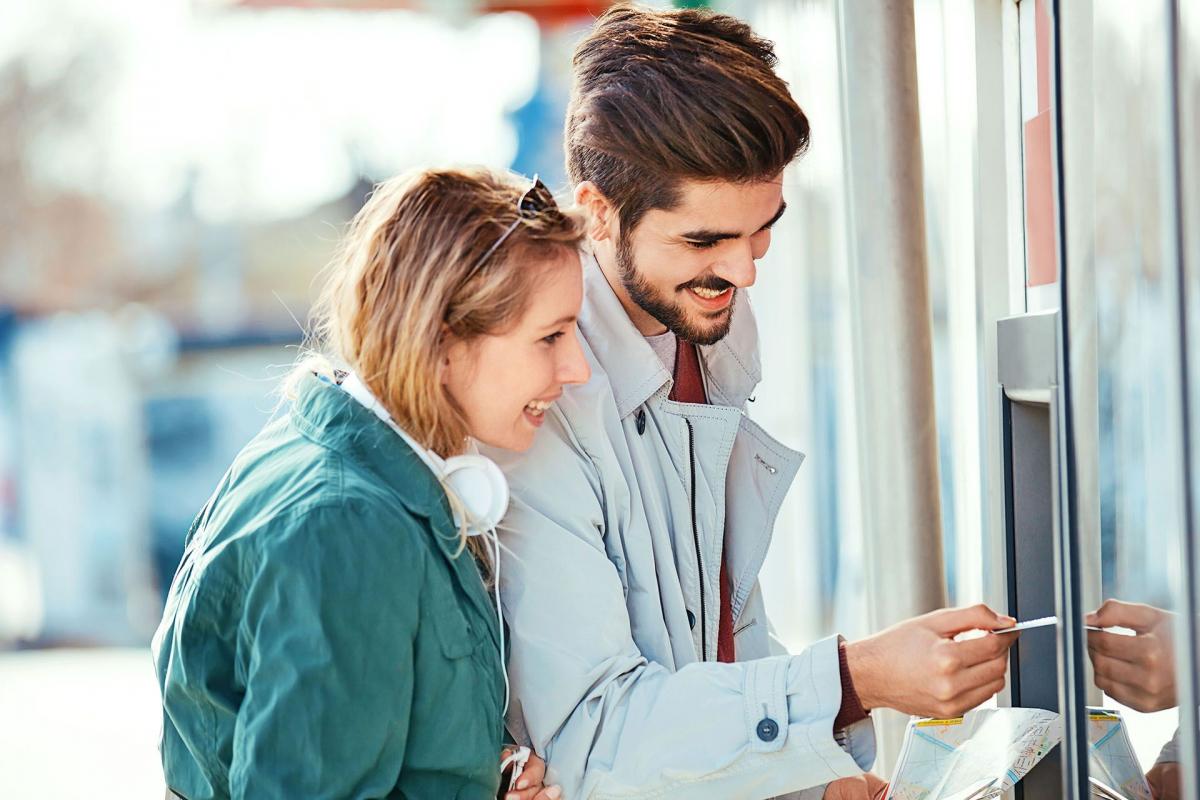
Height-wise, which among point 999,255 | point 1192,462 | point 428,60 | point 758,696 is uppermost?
point 428,60

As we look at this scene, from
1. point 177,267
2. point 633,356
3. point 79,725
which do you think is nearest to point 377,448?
point 633,356

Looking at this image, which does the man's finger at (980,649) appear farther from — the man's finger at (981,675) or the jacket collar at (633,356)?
the jacket collar at (633,356)

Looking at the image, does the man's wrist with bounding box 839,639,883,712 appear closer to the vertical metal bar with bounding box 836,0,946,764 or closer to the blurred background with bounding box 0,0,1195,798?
the vertical metal bar with bounding box 836,0,946,764

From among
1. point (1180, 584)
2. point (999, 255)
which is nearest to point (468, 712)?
point (1180, 584)

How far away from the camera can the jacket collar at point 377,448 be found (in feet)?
4.30

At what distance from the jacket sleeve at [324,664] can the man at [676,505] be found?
0.83ft

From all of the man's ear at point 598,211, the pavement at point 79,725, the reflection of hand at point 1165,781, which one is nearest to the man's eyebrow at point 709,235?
the man's ear at point 598,211

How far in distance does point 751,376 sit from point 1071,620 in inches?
32.1

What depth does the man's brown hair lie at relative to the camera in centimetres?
174

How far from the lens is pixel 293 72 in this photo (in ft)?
25.8

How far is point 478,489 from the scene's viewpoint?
1387 mm

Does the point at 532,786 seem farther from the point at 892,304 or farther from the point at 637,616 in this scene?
the point at 892,304

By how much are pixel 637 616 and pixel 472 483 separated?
1.02ft

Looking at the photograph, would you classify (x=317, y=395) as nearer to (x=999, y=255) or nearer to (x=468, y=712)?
(x=468, y=712)
